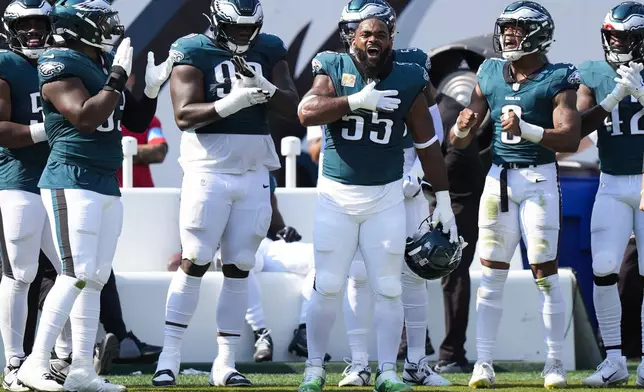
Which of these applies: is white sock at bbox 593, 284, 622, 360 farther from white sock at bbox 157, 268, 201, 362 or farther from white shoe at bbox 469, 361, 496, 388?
white sock at bbox 157, 268, 201, 362

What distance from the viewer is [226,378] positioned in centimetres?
676

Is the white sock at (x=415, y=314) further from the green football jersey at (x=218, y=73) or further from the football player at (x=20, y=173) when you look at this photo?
the football player at (x=20, y=173)

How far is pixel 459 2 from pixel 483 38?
0.39 meters

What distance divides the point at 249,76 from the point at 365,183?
0.75 meters

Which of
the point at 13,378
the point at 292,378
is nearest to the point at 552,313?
the point at 292,378

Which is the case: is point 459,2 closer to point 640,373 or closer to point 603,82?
point 603,82

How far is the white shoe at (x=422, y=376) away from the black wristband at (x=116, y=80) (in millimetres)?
2074

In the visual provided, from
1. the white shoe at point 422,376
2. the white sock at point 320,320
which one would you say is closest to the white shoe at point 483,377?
the white shoe at point 422,376

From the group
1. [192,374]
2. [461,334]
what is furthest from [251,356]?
[461,334]

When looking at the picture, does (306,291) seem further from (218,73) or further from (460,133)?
(218,73)

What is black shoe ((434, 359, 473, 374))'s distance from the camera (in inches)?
314

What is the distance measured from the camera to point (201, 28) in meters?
10.0

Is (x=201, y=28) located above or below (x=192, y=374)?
above

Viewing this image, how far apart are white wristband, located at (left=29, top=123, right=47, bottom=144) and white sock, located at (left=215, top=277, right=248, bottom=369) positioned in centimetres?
108
